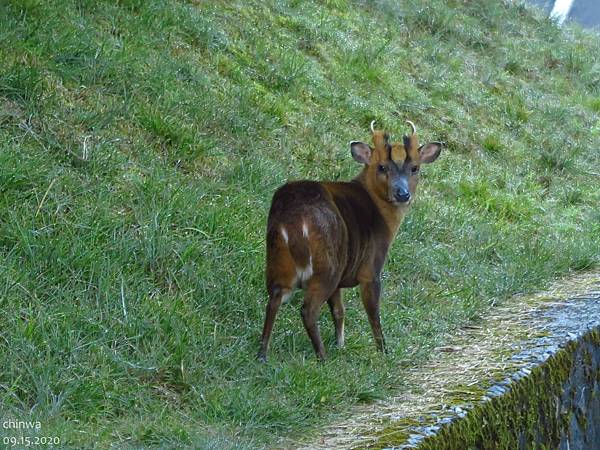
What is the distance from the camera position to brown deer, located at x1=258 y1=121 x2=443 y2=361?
20.2 feet

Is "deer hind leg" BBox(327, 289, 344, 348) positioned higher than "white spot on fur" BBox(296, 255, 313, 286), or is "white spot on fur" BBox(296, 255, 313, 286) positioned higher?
"white spot on fur" BBox(296, 255, 313, 286)

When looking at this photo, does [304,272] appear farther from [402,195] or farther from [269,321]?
[402,195]

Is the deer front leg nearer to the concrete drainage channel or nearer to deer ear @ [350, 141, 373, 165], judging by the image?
the concrete drainage channel

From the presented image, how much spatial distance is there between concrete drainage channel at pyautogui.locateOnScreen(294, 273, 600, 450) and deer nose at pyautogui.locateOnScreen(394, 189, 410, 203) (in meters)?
0.93

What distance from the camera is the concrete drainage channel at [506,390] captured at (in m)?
5.24

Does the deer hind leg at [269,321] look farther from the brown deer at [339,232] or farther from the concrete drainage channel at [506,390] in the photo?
the concrete drainage channel at [506,390]

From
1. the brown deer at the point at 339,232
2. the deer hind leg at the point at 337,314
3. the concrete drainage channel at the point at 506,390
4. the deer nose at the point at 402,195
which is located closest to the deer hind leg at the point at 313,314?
the brown deer at the point at 339,232

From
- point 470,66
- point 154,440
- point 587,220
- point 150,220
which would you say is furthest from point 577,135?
point 154,440

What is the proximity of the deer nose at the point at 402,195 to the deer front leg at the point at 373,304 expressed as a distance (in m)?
0.55

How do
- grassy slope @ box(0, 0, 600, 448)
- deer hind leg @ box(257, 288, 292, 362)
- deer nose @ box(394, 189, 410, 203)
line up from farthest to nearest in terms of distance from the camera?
deer nose @ box(394, 189, 410, 203) < deer hind leg @ box(257, 288, 292, 362) < grassy slope @ box(0, 0, 600, 448)

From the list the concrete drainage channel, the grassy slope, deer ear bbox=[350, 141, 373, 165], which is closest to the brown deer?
deer ear bbox=[350, 141, 373, 165]

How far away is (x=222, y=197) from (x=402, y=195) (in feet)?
4.96

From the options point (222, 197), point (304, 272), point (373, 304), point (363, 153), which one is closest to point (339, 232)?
point (304, 272)

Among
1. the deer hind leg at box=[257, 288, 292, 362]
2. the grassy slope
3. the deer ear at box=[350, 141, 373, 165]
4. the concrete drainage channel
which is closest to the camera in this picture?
the concrete drainage channel
